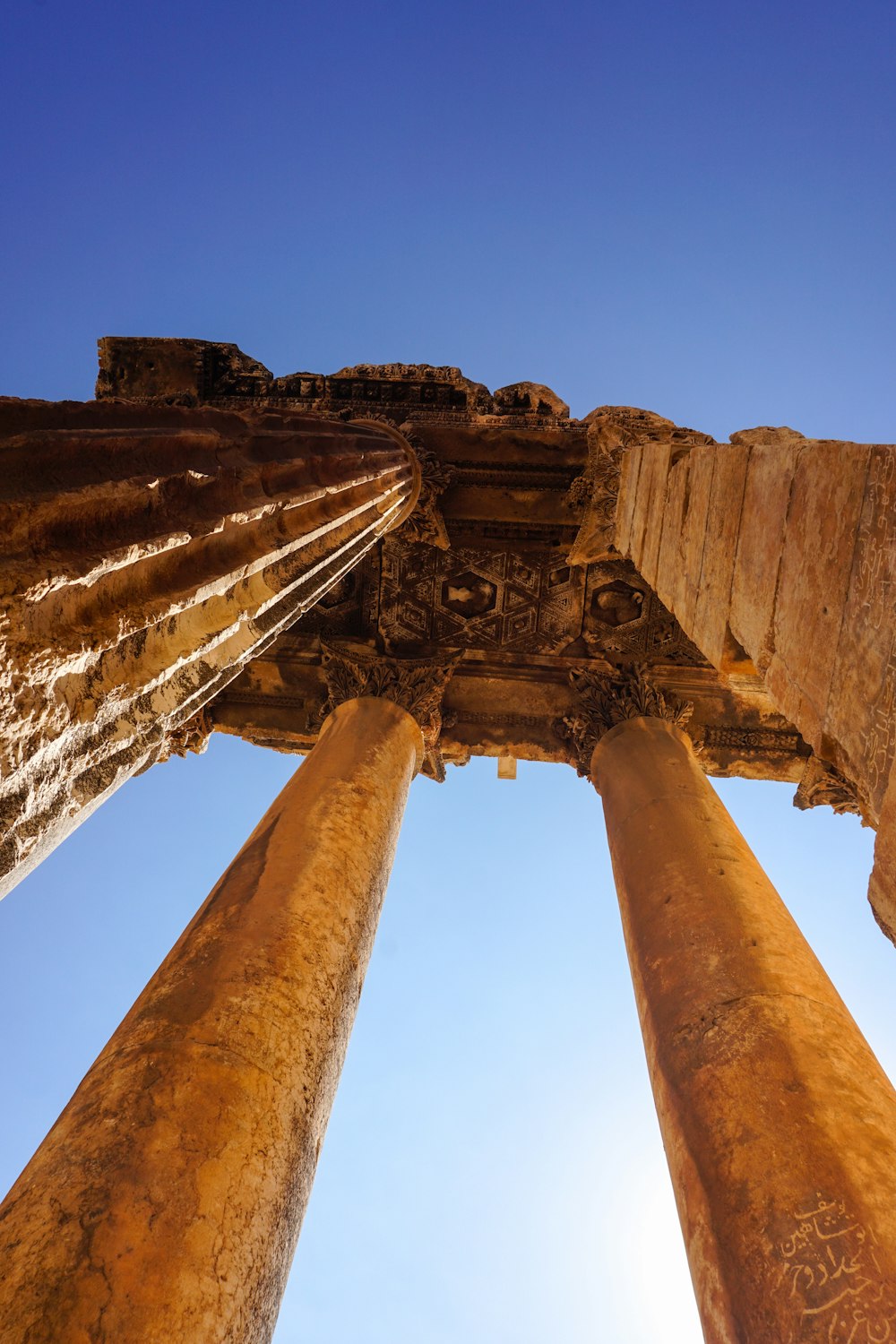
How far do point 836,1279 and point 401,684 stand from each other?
6.82m

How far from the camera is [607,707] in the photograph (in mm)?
8961

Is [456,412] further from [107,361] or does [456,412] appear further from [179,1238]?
[179,1238]

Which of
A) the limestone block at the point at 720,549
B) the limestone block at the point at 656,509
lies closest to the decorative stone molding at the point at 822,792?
the limestone block at the point at 656,509

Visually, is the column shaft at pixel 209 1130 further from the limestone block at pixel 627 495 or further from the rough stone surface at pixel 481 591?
the rough stone surface at pixel 481 591

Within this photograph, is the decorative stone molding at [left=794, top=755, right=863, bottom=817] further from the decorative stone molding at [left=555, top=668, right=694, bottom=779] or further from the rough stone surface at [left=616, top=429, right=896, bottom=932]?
the rough stone surface at [left=616, top=429, right=896, bottom=932]

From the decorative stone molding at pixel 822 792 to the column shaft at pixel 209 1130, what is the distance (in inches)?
207

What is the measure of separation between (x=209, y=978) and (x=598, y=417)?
6.31m

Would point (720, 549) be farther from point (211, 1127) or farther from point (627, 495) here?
point (211, 1127)

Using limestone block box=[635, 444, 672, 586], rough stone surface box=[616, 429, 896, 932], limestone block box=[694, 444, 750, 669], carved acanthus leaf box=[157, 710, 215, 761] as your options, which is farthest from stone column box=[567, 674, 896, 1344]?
carved acanthus leaf box=[157, 710, 215, 761]

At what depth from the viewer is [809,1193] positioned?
11.3 ft

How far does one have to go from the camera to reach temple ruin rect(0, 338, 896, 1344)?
98.7 inches

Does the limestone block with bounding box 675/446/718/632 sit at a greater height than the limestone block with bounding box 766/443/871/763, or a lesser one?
greater

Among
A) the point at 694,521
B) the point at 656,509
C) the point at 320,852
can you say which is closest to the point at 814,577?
the point at 694,521

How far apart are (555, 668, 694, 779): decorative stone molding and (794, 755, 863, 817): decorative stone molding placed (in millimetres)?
1429
